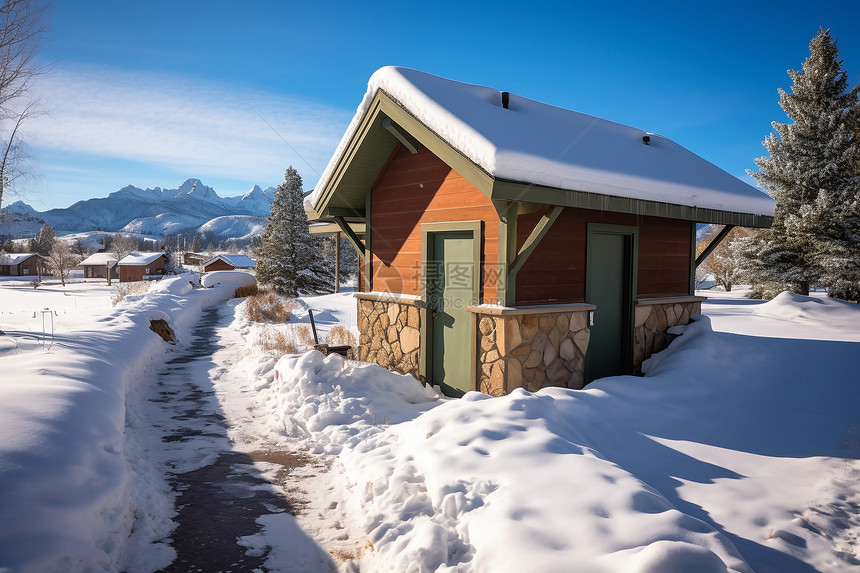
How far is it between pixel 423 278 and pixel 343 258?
113 ft

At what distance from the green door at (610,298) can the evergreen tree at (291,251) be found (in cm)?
2527

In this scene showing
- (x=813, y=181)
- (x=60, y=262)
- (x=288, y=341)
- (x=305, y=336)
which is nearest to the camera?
(x=288, y=341)

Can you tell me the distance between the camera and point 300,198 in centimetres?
3111

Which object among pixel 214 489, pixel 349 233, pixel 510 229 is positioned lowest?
pixel 214 489

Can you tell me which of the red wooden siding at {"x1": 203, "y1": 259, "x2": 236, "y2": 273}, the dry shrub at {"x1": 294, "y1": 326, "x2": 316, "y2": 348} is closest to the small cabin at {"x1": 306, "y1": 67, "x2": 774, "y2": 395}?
the dry shrub at {"x1": 294, "y1": 326, "x2": 316, "y2": 348}

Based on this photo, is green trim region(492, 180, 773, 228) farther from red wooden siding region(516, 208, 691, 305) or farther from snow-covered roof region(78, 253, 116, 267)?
snow-covered roof region(78, 253, 116, 267)

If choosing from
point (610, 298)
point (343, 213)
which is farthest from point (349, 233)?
point (610, 298)

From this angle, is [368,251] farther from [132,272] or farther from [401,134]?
[132,272]

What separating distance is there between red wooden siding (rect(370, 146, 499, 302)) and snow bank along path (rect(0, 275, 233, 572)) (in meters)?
4.29

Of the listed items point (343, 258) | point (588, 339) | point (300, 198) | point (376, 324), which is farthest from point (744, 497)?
point (343, 258)

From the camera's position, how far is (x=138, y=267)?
5744 cm

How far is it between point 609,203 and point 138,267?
207ft

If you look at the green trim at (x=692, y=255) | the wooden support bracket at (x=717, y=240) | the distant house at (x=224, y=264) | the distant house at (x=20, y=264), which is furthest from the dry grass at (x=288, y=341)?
the distant house at (x=20, y=264)

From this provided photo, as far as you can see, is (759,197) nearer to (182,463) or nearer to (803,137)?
(182,463)
